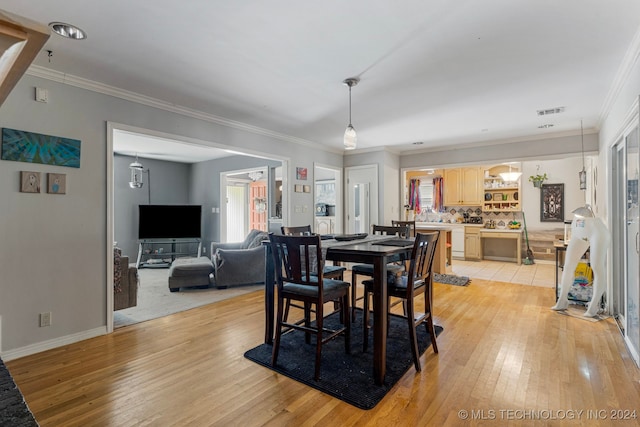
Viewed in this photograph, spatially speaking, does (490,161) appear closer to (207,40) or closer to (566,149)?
(566,149)

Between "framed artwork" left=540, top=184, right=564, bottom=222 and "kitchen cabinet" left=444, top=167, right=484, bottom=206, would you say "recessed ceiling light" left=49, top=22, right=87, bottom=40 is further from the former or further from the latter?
"framed artwork" left=540, top=184, right=564, bottom=222

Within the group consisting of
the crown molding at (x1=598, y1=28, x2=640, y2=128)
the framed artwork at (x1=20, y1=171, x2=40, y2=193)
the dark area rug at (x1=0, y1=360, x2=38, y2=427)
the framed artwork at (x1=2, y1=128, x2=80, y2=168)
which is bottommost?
the dark area rug at (x1=0, y1=360, x2=38, y2=427)

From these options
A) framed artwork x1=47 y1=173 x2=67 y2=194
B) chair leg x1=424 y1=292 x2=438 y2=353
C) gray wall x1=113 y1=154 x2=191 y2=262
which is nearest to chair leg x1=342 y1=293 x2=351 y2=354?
chair leg x1=424 y1=292 x2=438 y2=353

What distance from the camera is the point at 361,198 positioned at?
6285 mm

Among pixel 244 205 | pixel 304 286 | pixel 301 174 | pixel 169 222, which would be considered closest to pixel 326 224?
pixel 244 205

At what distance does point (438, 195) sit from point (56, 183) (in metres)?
7.67

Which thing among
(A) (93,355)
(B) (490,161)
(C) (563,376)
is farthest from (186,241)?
(C) (563,376)

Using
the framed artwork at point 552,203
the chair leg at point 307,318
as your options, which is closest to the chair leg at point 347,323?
the chair leg at point 307,318

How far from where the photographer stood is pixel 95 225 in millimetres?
3066

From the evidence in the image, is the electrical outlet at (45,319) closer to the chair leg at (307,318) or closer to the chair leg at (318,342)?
the chair leg at (307,318)

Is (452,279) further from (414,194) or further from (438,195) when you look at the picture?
(414,194)

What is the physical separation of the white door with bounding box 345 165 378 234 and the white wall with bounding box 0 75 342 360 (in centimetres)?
389

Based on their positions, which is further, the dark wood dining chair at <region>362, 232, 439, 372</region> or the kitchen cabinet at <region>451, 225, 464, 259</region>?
the kitchen cabinet at <region>451, 225, 464, 259</region>

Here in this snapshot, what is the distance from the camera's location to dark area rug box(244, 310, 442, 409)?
211 centimetres
